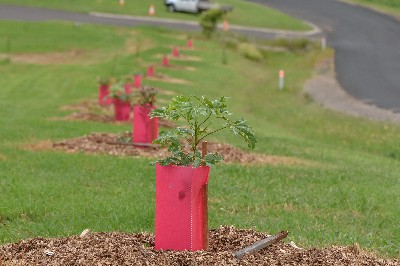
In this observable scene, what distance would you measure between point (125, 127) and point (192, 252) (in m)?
13.4

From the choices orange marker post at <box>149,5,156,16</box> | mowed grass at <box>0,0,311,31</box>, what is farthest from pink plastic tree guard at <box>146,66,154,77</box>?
orange marker post at <box>149,5,156,16</box>

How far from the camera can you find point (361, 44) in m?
54.9

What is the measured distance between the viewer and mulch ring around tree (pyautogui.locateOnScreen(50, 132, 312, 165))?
17.1m

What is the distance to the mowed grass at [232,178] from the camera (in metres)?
11.1

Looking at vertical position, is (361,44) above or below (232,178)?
below

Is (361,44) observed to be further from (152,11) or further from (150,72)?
(150,72)

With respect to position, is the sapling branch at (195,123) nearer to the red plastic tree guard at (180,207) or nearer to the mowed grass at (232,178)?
the red plastic tree guard at (180,207)

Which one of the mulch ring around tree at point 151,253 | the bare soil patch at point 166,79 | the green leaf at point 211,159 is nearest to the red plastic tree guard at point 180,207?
the green leaf at point 211,159

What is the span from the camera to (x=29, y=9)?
203 feet

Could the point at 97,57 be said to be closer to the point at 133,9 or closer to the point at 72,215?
the point at 133,9

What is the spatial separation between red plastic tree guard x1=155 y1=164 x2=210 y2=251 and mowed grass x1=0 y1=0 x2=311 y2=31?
5178cm

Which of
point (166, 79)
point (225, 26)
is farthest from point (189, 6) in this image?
point (166, 79)

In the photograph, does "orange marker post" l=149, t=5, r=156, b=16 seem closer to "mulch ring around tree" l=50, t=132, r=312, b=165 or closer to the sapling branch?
"mulch ring around tree" l=50, t=132, r=312, b=165

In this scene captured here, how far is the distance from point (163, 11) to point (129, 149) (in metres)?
47.7
